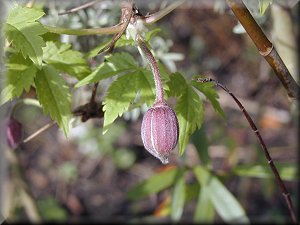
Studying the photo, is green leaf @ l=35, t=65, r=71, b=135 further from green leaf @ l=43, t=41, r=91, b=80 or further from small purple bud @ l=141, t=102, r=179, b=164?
small purple bud @ l=141, t=102, r=179, b=164

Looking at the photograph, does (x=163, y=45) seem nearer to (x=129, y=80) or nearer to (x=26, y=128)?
(x=129, y=80)

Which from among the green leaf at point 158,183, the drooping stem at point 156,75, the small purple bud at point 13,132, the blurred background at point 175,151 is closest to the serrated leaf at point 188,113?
the drooping stem at point 156,75

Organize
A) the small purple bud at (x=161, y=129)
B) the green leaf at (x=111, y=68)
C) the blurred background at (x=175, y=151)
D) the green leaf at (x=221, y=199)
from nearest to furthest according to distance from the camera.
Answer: the small purple bud at (x=161, y=129) → the green leaf at (x=111, y=68) → the green leaf at (x=221, y=199) → the blurred background at (x=175, y=151)

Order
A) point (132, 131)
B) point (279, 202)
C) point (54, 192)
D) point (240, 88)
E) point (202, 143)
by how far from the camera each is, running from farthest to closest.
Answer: point (240, 88) → point (132, 131) → point (54, 192) → point (279, 202) → point (202, 143)

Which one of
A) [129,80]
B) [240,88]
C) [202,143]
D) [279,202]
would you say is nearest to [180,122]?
[129,80]

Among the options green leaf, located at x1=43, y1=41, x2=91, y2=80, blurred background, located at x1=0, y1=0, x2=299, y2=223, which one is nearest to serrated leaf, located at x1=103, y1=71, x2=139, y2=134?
green leaf, located at x1=43, y1=41, x2=91, y2=80

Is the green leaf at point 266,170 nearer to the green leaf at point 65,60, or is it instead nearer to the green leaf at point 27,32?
the green leaf at point 65,60
